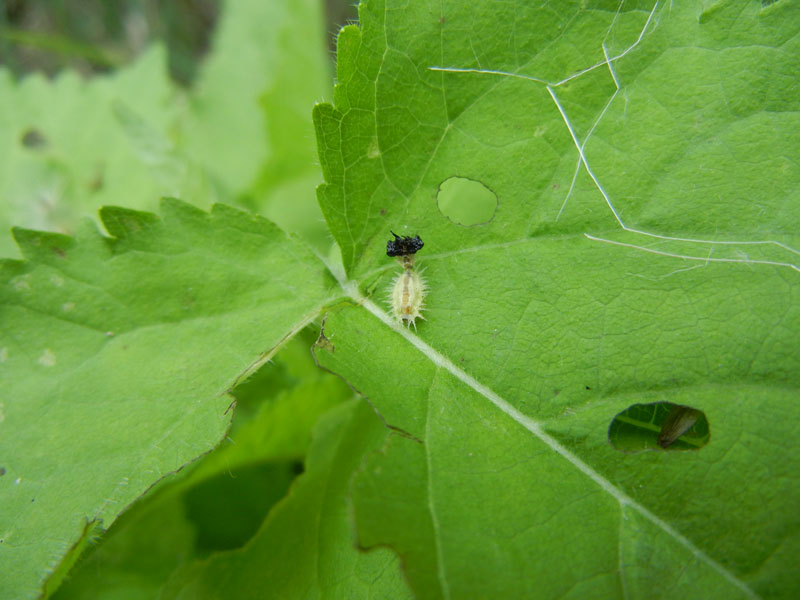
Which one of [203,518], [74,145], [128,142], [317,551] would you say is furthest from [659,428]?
[74,145]

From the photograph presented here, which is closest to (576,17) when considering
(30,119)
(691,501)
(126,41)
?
(691,501)

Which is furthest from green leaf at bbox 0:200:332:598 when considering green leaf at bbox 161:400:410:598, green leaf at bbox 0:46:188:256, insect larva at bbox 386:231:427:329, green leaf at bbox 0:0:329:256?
green leaf at bbox 0:46:188:256

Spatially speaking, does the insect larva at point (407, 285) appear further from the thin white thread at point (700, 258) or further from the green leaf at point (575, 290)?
the thin white thread at point (700, 258)

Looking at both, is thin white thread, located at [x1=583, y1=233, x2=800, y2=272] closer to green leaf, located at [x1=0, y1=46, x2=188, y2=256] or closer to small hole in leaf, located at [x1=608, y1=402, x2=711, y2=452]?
small hole in leaf, located at [x1=608, y1=402, x2=711, y2=452]

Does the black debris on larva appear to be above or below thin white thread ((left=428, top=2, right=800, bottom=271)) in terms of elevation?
below

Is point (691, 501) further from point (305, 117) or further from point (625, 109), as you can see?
point (305, 117)

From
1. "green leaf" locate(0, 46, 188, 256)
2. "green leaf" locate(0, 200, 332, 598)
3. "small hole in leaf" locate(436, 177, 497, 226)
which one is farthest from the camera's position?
"green leaf" locate(0, 46, 188, 256)
